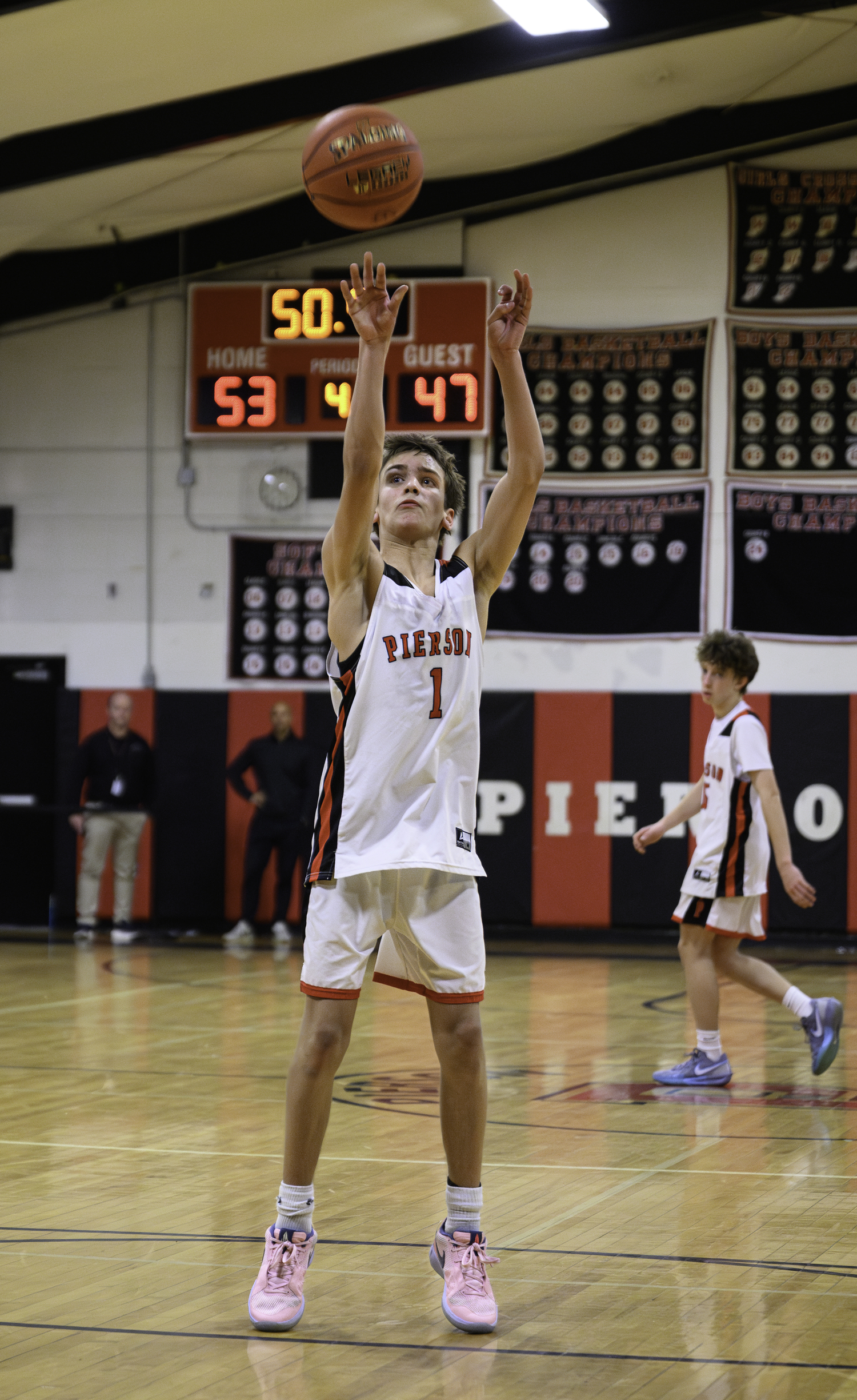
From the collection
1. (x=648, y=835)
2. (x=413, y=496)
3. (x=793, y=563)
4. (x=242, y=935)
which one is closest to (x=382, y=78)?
(x=793, y=563)

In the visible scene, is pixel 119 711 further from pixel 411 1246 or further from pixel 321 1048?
pixel 321 1048

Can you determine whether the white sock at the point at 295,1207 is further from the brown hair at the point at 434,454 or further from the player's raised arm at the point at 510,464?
the brown hair at the point at 434,454

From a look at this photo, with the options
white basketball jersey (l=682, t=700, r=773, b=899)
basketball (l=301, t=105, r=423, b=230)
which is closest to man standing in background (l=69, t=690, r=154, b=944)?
white basketball jersey (l=682, t=700, r=773, b=899)

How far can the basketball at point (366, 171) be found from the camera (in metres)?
Result: 4.88

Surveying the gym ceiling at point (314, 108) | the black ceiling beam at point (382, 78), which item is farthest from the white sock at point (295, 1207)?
the black ceiling beam at point (382, 78)

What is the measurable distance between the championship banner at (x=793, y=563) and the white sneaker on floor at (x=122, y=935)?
5540 millimetres

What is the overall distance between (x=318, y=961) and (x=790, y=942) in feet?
34.0

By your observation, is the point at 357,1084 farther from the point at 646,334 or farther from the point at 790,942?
the point at 646,334

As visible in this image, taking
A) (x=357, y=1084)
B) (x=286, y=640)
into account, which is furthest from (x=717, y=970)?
(x=286, y=640)

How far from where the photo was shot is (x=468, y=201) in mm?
13688

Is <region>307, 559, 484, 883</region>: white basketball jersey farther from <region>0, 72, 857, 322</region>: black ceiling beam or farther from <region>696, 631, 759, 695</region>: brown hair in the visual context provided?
<region>0, 72, 857, 322</region>: black ceiling beam

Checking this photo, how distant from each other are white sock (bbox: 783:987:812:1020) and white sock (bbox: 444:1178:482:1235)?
320 cm

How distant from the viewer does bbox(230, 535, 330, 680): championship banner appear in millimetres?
13828

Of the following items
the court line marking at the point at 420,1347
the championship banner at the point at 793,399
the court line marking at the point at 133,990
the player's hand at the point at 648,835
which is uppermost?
the championship banner at the point at 793,399
